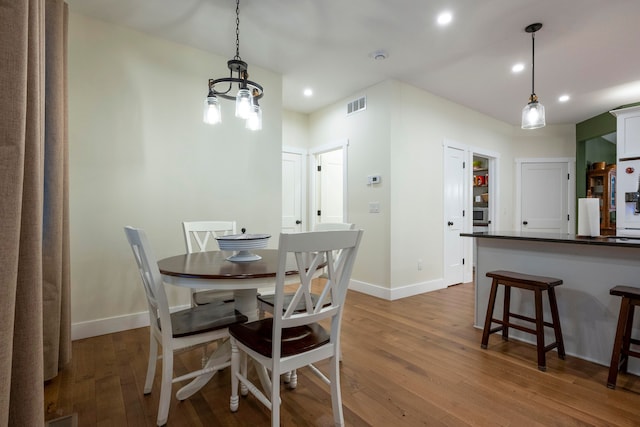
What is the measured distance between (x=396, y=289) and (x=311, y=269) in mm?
2802

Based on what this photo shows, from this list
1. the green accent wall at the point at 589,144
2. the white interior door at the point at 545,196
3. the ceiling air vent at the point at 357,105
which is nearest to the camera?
the ceiling air vent at the point at 357,105

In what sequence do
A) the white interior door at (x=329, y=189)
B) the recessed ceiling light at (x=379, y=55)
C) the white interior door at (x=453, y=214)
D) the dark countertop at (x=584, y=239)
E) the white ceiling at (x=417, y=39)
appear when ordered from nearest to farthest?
the dark countertop at (x=584, y=239)
the white ceiling at (x=417, y=39)
the recessed ceiling light at (x=379, y=55)
the white interior door at (x=453, y=214)
the white interior door at (x=329, y=189)

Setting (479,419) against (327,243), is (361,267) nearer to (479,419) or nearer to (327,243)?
(479,419)

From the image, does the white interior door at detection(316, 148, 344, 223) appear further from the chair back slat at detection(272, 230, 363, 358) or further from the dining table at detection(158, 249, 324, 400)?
the chair back slat at detection(272, 230, 363, 358)

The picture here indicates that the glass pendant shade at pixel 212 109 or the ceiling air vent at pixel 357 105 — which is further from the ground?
the ceiling air vent at pixel 357 105

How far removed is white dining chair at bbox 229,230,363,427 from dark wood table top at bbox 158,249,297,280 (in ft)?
0.70

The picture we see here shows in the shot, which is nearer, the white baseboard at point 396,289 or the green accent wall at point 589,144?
the white baseboard at point 396,289

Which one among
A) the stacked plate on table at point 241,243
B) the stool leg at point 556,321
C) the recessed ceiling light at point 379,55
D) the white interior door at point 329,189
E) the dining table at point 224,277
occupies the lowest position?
the stool leg at point 556,321

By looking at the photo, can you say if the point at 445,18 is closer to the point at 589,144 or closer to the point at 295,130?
the point at 295,130

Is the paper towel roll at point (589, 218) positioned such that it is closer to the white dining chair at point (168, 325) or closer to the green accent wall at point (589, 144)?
the white dining chair at point (168, 325)

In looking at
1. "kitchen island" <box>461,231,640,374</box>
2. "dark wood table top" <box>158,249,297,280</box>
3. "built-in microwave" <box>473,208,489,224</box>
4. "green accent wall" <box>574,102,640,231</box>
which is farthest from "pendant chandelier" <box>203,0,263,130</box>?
"green accent wall" <box>574,102,640,231</box>

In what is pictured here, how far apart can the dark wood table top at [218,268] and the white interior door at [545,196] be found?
223 inches

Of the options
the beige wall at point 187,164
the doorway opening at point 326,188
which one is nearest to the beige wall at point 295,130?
the doorway opening at point 326,188

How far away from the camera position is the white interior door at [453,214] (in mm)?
4579
